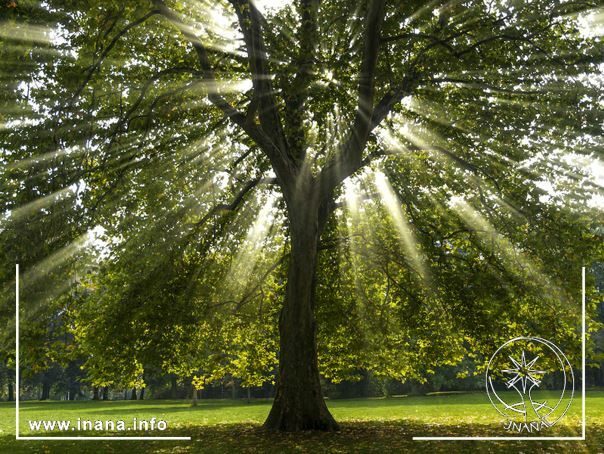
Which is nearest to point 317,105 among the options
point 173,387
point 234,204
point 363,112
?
point 363,112

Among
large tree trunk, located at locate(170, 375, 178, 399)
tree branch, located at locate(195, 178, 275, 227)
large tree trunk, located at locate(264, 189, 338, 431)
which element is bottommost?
large tree trunk, located at locate(170, 375, 178, 399)

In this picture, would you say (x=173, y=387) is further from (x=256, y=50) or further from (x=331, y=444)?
(x=256, y=50)

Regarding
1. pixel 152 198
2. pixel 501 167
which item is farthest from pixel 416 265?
pixel 152 198

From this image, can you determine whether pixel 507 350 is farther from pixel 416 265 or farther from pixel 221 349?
pixel 221 349

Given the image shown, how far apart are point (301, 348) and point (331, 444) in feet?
10.3

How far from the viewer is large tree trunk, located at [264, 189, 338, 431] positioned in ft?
51.6

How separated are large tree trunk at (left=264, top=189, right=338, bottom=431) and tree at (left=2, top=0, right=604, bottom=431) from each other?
4 centimetres

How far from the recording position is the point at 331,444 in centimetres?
1330

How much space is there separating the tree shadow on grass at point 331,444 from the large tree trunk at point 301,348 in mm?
548

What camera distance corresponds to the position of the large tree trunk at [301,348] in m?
15.7

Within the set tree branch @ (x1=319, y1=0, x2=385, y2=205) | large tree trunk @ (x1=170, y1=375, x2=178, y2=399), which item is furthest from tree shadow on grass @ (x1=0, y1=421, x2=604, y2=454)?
large tree trunk @ (x1=170, y1=375, x2=178, y2=399)

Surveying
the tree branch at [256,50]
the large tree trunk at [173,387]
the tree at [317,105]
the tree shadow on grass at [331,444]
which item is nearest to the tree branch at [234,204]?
the tree at [317,105]

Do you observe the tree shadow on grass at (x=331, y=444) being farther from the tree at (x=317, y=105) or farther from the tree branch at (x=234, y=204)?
the tree branch at (x=234, y=204)

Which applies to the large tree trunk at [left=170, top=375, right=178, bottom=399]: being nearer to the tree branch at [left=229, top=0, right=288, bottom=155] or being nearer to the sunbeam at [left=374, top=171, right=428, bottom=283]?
the sunbeam at [left=374, top=171, right=428, bottom=283]
